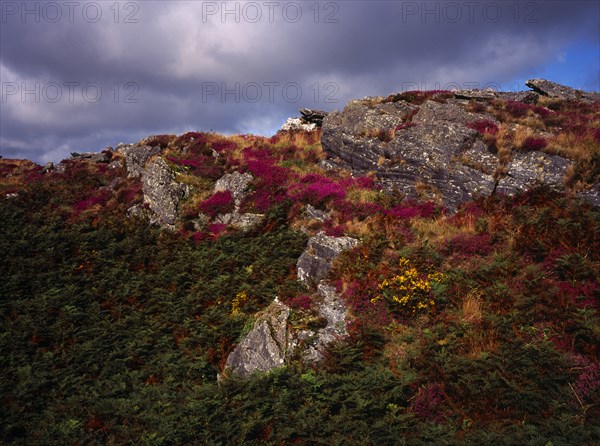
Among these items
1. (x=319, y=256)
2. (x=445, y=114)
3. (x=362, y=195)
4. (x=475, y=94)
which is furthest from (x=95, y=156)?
(x=475, y=94)

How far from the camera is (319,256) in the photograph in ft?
49.6

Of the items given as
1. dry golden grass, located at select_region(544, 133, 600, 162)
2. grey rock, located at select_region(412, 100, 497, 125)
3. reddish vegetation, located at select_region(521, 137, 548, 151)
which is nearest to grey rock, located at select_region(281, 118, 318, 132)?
grey rock, located at select_region(412, 100, 497, 125)

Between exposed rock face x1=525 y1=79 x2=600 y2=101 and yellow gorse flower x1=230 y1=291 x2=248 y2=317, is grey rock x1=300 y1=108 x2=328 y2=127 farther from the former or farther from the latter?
yellow gorse flower x1=230 y1=291 x2=248 y2=317

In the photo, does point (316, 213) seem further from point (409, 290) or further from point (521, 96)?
point (521, 96)

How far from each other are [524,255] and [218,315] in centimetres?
1143

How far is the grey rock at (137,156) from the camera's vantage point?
26953 mm

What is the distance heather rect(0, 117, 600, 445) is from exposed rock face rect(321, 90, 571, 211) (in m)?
1.16

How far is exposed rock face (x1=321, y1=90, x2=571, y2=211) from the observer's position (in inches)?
706

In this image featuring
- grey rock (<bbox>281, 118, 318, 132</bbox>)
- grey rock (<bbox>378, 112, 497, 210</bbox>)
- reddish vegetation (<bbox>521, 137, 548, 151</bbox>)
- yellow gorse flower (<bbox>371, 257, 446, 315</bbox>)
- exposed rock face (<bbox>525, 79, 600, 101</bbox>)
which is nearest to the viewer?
yellow gorse flower (<bbox>371, 257, 446, 315</bbox>)

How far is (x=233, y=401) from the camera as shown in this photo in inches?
371

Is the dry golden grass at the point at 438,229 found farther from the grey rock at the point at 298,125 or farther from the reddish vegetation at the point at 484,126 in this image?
the grey rock at the point at 298,125

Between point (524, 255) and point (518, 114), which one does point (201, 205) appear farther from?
point (518, 114)

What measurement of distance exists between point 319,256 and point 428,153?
32.6 ft

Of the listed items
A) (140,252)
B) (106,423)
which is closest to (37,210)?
(140,252)
